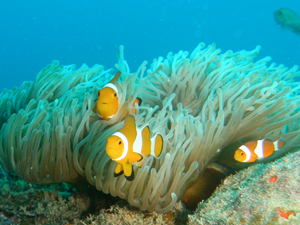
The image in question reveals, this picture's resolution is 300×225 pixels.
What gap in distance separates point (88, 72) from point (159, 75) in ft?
2.54

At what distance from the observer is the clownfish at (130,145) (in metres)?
0.94

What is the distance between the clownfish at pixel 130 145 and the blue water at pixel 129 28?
5549 centimetres

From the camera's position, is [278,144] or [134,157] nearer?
[134,157]

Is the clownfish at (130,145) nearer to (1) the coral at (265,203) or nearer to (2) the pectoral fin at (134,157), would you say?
(2) the pectoral fin at (134,157)

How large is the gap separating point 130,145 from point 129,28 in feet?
238

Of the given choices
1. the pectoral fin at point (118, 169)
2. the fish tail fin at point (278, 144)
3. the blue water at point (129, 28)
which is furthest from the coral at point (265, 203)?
the blue water at point (129, 28)

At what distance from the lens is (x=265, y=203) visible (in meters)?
0.96

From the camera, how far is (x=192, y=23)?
226 ft

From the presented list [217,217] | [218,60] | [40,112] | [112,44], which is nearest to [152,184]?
[217,217]

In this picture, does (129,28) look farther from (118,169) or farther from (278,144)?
(118,169)

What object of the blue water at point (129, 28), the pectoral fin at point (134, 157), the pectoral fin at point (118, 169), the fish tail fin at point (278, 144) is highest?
the blue water at point (129, 28)

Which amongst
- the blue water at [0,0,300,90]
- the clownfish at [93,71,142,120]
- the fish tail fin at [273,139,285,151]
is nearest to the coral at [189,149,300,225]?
the fish tail fin at [273,139,285,151]

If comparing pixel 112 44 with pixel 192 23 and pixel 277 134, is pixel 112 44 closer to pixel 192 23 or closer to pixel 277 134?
pixel 192 23

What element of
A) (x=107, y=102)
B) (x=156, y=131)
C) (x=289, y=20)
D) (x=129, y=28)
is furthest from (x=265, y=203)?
(x=129, y=28)
